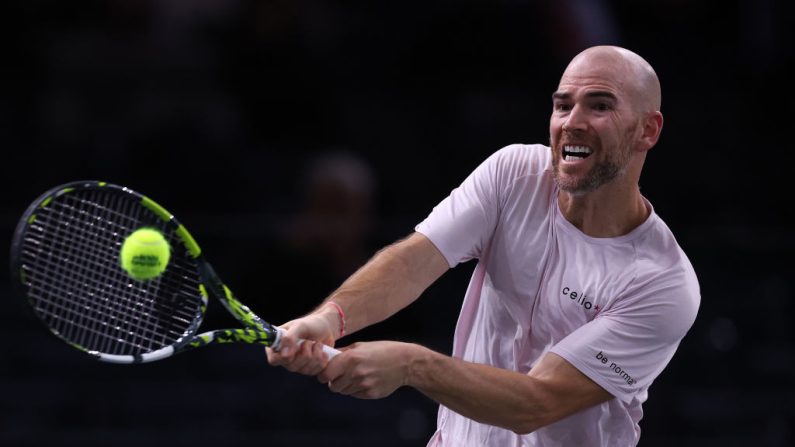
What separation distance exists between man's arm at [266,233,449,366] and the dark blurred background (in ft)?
6.86

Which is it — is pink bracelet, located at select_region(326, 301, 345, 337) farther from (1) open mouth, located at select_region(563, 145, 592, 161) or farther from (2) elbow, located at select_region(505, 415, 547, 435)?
(1) open mouth, located at select_region(563, 145, 592, 161)

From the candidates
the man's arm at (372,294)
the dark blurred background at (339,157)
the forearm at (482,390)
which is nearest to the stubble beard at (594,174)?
the man's arm at (372,294)

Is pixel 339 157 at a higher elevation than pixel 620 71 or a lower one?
lower

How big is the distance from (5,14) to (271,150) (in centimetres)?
215

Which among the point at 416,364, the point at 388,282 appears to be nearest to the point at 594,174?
the point at 388,282

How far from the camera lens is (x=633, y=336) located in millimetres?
4289

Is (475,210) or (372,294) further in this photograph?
(475,210)

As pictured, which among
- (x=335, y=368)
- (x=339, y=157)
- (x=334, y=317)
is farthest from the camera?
(x=339, y=157)

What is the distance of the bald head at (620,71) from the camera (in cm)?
434

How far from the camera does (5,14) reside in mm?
8750

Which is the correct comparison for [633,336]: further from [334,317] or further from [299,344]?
[299,344]

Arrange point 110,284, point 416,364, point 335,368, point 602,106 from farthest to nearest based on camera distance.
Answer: point 110,284
point 602,106
point 416,364
point 335,368

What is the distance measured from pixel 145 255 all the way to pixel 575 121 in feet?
5.05

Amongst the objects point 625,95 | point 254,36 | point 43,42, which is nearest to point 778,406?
point 625,95
